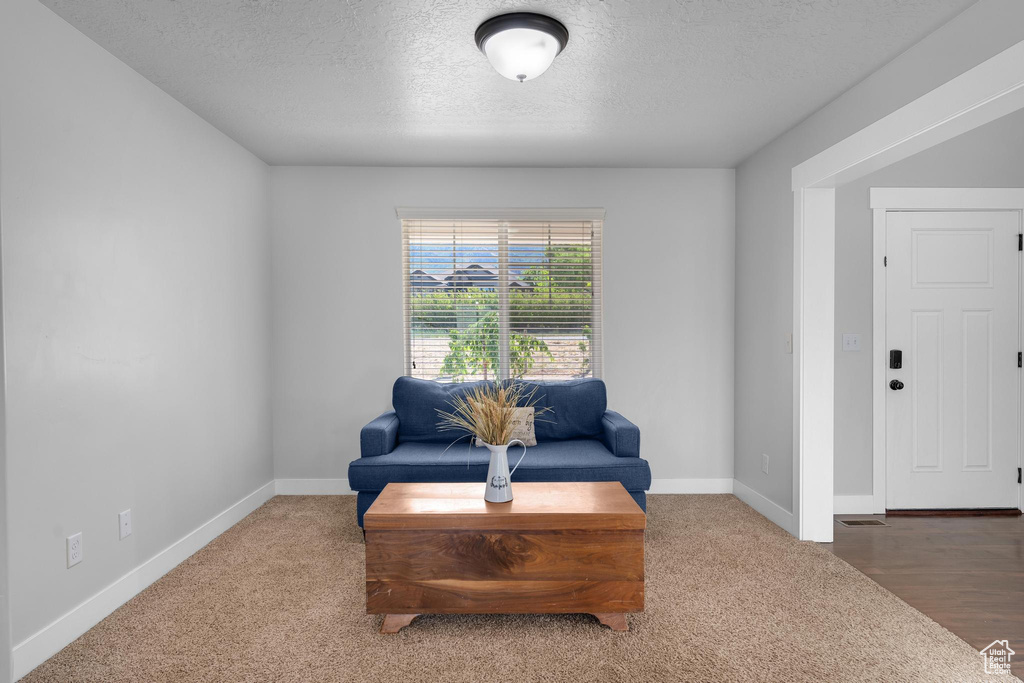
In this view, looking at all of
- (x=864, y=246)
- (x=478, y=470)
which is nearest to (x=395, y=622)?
(x=478, y=470)

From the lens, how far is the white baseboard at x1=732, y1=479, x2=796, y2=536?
11.7 feet

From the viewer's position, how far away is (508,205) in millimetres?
4422

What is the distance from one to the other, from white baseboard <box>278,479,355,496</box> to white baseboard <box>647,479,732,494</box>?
243 centimetres

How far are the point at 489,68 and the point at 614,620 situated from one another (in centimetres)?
258

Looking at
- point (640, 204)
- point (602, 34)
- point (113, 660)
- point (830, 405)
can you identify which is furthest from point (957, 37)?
point (113, 660)

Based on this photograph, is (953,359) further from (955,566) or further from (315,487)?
(315,487)

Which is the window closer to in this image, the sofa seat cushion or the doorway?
the sofa seat cushion

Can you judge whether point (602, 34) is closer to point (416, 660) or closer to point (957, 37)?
point (957, 37)

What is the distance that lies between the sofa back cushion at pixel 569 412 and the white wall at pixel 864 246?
160 cm

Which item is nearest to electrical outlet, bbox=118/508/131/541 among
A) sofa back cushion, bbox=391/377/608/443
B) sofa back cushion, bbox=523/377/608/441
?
sofa back cushion, bbox=391/377/608/443

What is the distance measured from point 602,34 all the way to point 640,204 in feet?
7.05

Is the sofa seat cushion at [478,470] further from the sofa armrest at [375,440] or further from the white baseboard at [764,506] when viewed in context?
the white baseboard at [764,506]

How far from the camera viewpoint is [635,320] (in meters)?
4.45

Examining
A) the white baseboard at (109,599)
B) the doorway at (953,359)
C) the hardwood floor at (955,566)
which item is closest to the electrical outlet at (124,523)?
the white baseboard at (109,599)
